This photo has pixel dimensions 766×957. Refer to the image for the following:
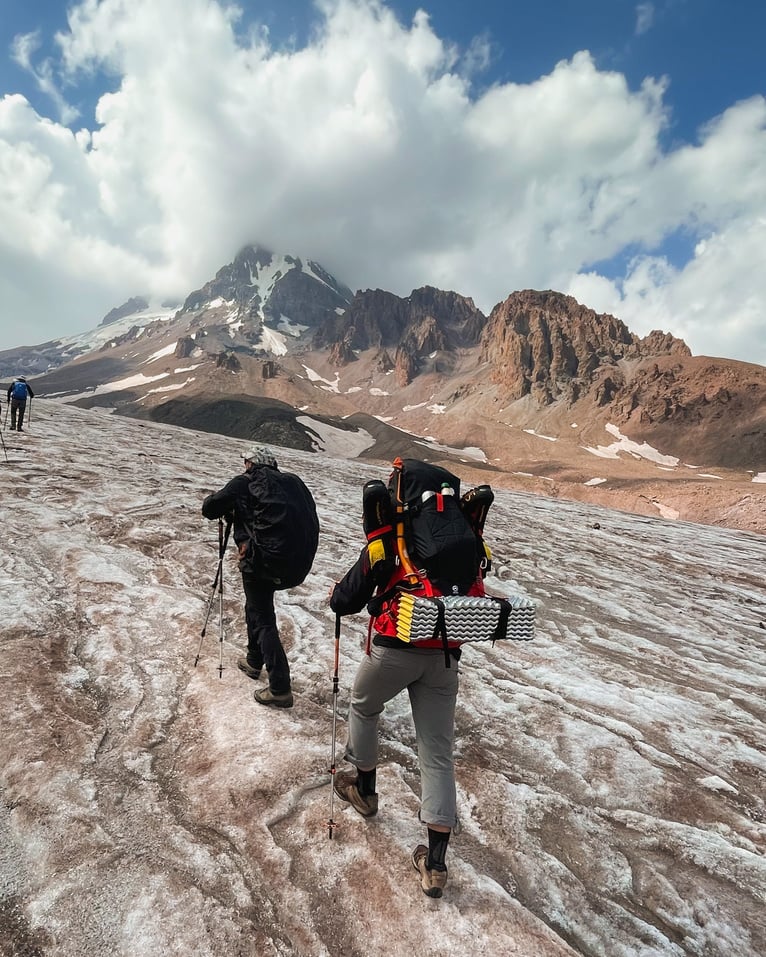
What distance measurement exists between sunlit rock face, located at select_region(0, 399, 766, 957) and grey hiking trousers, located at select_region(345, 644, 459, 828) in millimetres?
711

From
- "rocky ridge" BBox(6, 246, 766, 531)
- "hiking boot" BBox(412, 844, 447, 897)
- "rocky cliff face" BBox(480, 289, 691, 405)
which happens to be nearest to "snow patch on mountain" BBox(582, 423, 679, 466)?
"rocky ridge" BBox(6, 246, 766, 531)

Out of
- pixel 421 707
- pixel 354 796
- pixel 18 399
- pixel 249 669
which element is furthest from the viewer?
pixel 18 399

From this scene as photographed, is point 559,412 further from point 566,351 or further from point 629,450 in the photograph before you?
point 566,351

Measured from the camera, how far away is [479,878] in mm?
3908

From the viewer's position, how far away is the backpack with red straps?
12.2ft

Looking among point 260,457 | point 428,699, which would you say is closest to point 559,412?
point 260,457

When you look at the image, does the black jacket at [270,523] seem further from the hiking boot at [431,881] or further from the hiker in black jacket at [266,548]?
the hiking boot at [431,881]

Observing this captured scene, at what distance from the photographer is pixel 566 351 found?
148500mm

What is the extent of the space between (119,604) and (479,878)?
6.37m

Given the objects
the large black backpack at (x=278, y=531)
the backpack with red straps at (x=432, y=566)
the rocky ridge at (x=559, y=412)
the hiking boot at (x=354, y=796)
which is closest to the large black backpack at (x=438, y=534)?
the backpack with red straps at (x=432, y=566)

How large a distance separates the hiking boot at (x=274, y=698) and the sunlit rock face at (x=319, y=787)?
0.21m

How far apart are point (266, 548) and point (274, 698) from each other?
5.75ft

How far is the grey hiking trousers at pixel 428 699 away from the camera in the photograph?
3.77 meters

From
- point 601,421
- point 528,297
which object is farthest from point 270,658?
point 528,297
